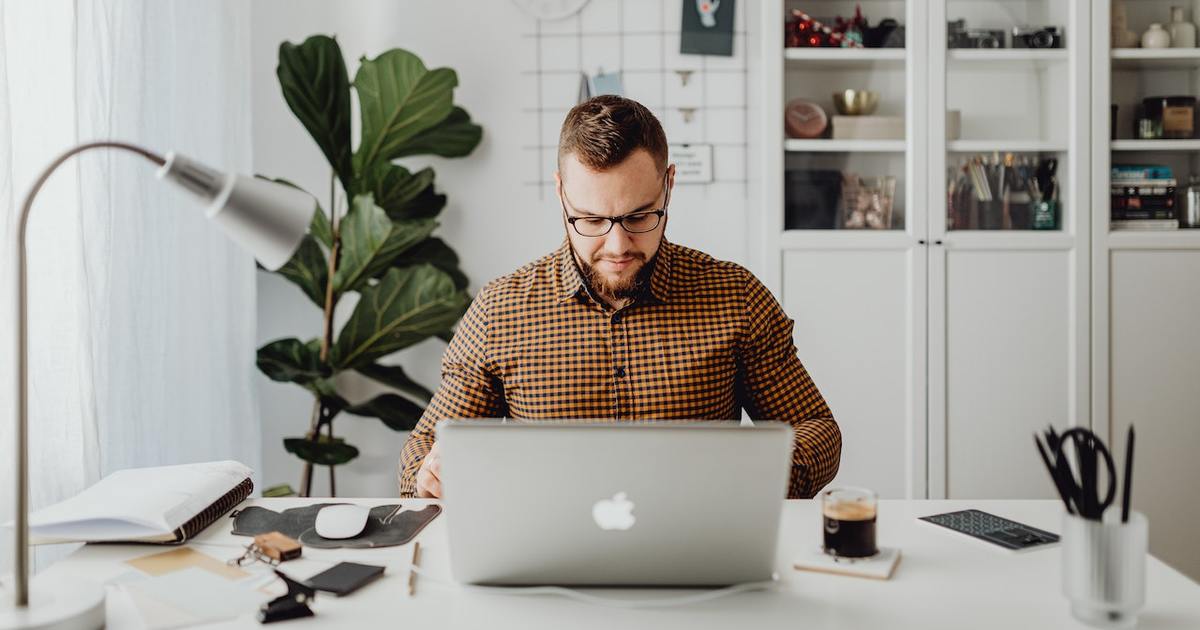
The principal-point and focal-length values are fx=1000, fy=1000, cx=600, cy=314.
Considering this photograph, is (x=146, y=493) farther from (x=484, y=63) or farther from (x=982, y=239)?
(x=982, y=239)

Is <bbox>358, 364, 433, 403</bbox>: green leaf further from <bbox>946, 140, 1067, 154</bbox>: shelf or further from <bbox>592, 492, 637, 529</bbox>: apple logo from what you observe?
<bbox>592, 492, 637, 529</bbox>: apple logo

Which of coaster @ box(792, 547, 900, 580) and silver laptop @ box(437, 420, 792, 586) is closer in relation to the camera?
silver laptop @ box(437, 420, 792, 586)

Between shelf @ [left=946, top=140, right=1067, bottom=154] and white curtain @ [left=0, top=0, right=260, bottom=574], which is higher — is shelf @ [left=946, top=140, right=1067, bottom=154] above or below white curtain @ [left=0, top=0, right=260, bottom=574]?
above

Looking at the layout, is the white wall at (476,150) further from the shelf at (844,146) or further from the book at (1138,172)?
the book at (1138,172)

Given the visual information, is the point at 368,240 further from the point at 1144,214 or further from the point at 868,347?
the point at 1144,214

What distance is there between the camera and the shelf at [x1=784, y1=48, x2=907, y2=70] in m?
2.80

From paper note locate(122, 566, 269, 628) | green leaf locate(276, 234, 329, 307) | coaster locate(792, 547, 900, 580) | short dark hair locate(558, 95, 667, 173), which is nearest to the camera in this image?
paper note locate(122, 566, 269, 628)

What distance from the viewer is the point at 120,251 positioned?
2.07m

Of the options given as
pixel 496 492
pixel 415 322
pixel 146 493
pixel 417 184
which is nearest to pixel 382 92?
pixel 417 184

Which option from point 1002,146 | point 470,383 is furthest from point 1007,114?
point 470,383

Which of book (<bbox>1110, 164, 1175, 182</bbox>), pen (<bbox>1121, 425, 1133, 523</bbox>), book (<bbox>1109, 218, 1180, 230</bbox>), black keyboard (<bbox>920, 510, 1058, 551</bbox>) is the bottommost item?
black keyboard (<bbox>920, 510, 1058, 551</bbox>)

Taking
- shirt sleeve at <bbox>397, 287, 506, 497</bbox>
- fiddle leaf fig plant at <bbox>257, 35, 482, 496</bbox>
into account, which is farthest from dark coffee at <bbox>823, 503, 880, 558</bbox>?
fiddle leaf fig plant at <bbox>257, 35, 482, 496</bbox>

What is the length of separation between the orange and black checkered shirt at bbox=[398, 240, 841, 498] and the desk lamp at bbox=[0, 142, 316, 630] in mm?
694

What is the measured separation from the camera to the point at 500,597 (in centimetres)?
111
